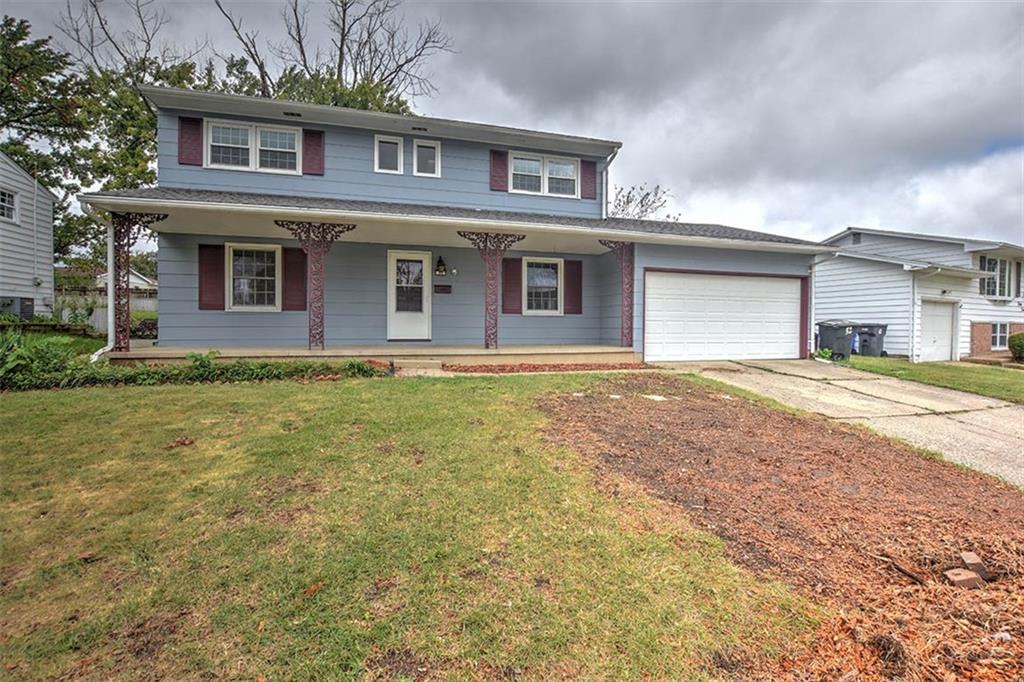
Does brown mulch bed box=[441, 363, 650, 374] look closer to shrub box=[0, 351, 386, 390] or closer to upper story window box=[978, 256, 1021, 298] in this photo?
shrub box=[0, 351, 386, 390]

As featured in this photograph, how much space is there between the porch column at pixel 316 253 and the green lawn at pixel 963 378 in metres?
12.3

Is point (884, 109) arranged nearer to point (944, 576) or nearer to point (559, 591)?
point (944, 576)

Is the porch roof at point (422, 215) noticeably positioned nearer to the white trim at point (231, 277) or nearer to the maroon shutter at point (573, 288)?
the white trim at point (231, 277)

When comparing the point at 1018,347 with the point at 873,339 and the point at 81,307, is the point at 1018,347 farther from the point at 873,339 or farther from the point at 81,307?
the point at 81,307

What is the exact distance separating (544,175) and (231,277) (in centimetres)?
796

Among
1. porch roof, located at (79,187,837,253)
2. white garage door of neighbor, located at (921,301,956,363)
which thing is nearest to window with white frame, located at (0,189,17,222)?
porch roof, located at (79,187,837,253)

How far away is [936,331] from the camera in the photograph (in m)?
14.5

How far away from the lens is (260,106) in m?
9.86

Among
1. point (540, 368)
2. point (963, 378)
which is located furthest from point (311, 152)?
point (963, 378)

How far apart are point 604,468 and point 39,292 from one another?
69.0 ft

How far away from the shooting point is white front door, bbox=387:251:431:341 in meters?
10.9

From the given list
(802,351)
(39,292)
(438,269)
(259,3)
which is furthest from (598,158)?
(39,292)

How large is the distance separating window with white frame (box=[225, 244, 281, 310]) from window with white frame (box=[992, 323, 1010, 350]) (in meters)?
23.2

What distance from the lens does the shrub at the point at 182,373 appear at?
625 centimetres
